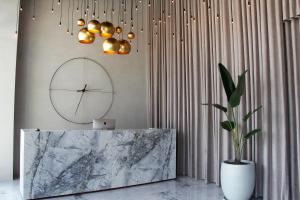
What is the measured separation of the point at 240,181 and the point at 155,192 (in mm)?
1256

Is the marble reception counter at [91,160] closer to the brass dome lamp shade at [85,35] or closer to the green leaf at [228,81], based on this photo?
the brass dome lamp shade at [85,35]

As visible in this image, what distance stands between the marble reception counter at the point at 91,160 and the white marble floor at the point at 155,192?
0.53 ft

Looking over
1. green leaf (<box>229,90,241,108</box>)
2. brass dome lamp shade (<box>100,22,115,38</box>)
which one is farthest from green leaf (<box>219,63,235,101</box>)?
brass dome lamp shade (<box>100,22,115,38</box>)

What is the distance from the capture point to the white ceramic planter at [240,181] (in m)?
3.47

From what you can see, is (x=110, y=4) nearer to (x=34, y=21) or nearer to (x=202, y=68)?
(x=34, y=21)

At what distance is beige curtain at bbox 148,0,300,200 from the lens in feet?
11.3

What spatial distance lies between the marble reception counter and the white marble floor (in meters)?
Result: 0.16

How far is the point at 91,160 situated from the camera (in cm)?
404

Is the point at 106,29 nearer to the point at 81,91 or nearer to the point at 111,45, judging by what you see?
the point at 111,45

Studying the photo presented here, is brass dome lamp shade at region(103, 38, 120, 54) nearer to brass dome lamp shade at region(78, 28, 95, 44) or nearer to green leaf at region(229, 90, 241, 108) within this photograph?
brass dome lamp shade at region(78, 28, 95, 44)

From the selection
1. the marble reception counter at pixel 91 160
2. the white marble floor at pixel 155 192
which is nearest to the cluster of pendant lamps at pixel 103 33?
the marble reception counter at pixel 91 160

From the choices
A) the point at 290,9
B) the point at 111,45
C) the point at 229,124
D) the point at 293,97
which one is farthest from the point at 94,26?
the point at 293,97

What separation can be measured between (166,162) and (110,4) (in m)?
3.76

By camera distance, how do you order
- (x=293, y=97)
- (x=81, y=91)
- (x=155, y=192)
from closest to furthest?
1. (x=293, y=97)
2. (x=155, y=192)
3. (x=81, y=91)
